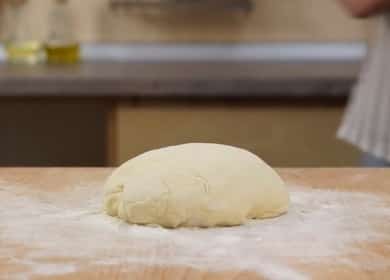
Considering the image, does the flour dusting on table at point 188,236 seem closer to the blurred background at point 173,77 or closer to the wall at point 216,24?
the blurred background at point 173,77

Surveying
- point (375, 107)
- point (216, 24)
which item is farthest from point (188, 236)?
point (216, 24)

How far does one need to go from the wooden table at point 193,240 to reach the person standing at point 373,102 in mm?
586

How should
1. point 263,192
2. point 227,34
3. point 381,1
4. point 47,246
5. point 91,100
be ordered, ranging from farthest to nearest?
1. point 227,34
2. point 91,100
3. point 381,1
4. point 263,192
5. point 47,246

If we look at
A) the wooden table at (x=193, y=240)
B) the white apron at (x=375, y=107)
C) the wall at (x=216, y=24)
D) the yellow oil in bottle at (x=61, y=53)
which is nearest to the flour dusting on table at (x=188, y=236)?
the wooden table at (x=193, y=240)

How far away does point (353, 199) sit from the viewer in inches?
34.8

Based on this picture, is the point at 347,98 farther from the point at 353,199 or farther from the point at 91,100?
the point at 353,199

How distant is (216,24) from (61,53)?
0.39 meters

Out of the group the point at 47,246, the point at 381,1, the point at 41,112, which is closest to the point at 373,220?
the point at 47,246

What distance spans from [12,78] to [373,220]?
101 cm

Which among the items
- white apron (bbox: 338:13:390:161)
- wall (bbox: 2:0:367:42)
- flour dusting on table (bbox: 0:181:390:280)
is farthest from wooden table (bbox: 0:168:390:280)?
wall (bbox: 2:0:367:42)

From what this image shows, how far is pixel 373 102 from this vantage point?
1.54 metres

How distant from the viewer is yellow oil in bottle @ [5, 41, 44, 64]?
75.7 inches

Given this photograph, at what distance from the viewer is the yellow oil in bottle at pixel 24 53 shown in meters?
1.92

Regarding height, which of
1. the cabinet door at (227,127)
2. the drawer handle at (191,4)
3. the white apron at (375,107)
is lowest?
the cabinet door at (227,127)
